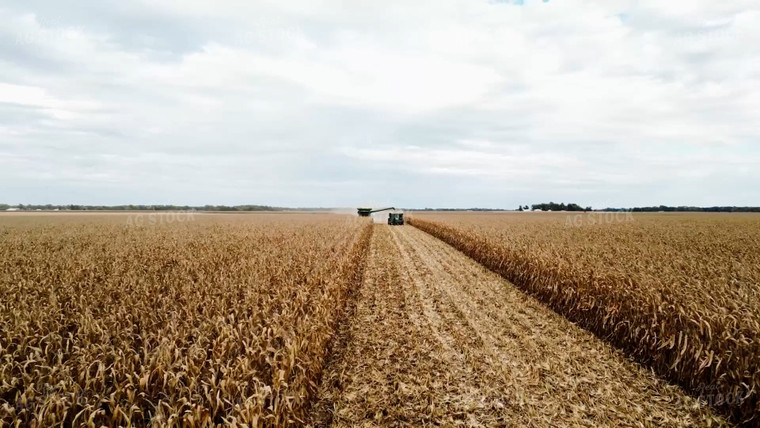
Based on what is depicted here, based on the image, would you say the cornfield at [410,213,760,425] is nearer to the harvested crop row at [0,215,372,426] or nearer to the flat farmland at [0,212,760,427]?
the flat farmland at [0,212,760,427]

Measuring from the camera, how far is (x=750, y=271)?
9.98 meters

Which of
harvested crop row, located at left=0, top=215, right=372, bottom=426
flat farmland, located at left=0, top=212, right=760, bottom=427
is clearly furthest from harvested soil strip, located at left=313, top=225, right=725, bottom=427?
harvested crop row, located at left=0, top=215, right=372, bottom=426

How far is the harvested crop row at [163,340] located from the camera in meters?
3.40

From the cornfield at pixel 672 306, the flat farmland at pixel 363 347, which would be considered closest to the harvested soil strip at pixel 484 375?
the flat farmland at pixel 363 347

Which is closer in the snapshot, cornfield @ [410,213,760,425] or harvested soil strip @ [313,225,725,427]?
harvested soil strip @ [313,225,725,427]

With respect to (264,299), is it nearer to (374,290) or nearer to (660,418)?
(374,290)

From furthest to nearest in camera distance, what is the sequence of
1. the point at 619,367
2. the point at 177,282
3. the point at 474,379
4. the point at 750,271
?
the point at 750,271 < the point at 177,282 < the point at 619,367 < the point at 474,379

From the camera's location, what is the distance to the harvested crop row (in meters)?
3.40

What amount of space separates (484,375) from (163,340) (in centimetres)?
479

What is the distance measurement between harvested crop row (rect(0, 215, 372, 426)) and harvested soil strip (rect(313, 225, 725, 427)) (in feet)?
2.75

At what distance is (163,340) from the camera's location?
4.21 m

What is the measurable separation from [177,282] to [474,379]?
6.38 metres

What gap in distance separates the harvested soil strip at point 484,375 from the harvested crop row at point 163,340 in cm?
84

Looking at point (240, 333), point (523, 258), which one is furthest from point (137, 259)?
point (523, 258)
